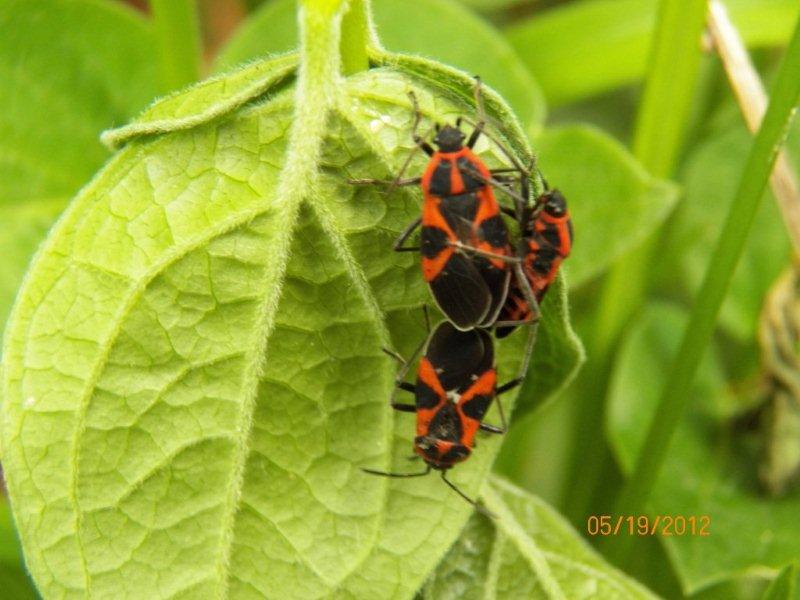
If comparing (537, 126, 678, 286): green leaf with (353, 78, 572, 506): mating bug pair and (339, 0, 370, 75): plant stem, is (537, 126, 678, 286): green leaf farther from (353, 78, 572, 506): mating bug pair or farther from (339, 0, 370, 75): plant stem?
(339, 0, 370, 75): plant stem

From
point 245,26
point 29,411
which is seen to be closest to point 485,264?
point 29,411

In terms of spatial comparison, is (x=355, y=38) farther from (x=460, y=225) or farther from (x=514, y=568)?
(x=514, y=568)

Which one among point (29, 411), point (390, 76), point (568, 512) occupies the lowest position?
point (568, 512)

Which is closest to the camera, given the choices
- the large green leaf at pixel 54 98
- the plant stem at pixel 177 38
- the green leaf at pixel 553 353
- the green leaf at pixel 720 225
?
the green leaf at pixel 553 353

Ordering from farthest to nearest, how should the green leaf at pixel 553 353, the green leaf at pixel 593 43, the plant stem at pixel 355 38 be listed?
the green leaf at pixel 593 43
the green leaf at pixel 553 353
the plant stem at pixel 355 38

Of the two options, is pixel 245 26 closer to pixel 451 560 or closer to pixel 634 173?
pixel 634 173

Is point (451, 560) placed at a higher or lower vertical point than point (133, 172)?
lower

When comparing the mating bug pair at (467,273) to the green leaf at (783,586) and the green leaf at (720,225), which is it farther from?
the green leaf at (720,225)

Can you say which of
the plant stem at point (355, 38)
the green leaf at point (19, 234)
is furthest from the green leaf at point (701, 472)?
the green leaf at point (19, 234)
